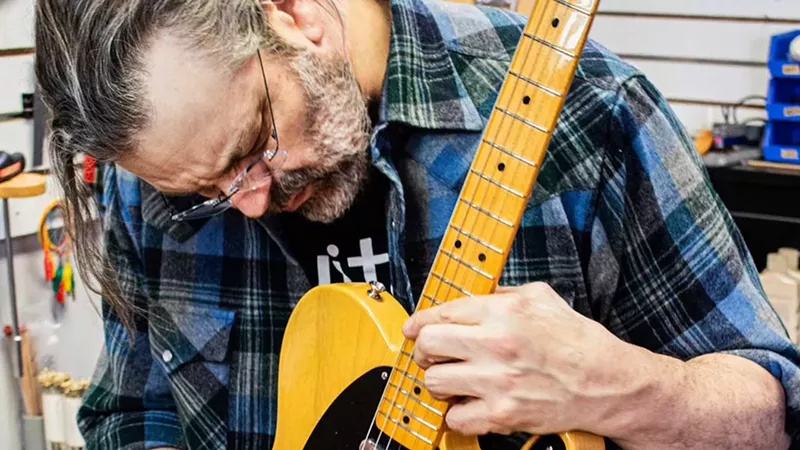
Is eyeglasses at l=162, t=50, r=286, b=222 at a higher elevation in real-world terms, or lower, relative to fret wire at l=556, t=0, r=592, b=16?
lower

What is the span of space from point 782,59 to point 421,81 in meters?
1.99

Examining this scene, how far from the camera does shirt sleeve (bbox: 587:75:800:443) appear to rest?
1.00 metres

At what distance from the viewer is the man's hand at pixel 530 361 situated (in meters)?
0.82

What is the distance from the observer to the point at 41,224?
2.53 metres

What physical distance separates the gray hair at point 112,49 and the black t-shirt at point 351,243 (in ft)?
0.85

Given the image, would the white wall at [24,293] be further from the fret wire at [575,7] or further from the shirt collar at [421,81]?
the fret wire at [575,7]

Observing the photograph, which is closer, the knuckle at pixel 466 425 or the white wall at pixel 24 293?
the knuckle at pixel 466 425

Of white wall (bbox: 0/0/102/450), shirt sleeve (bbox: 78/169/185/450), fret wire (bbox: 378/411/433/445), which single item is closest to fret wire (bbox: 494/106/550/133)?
fret wire (bbox: 378/411/433/445)

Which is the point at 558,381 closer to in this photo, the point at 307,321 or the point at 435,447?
the point at 435,447

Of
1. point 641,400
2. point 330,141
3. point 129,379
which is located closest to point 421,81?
point 330,141

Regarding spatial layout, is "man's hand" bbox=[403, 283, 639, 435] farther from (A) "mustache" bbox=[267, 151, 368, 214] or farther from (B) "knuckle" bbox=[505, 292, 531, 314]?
(A) "mustache" bbox=[267, 151, 368, 214]

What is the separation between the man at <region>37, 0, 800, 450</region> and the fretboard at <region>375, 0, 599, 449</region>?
0.19 feet

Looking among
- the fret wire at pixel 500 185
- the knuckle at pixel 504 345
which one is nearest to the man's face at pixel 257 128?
the fret wire at pixel 500 185

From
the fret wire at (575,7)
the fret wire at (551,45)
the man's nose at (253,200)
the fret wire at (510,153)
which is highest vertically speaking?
the fret wire at (575,7)
